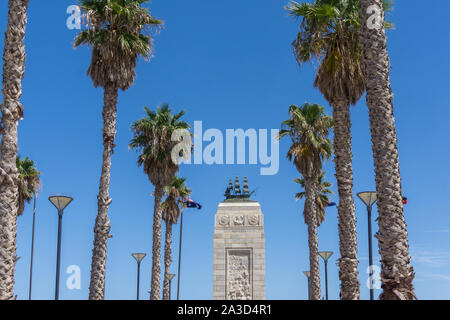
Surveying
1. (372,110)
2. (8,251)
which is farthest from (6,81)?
(372,110)

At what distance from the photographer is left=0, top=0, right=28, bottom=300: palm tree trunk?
12055 mm

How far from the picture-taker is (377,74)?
38.4 feet

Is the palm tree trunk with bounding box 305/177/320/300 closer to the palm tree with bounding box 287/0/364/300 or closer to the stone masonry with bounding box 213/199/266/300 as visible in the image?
the stone masonry with bounding box 213/199/266/300

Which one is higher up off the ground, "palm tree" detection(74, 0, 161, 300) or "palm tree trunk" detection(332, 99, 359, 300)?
"palm tree" detection(74, 0, 161, 300)

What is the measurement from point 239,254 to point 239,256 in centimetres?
11

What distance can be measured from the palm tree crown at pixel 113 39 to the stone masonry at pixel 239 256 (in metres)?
10.6

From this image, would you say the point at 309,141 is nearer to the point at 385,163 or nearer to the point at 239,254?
the point at 239,254

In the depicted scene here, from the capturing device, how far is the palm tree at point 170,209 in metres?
36.9

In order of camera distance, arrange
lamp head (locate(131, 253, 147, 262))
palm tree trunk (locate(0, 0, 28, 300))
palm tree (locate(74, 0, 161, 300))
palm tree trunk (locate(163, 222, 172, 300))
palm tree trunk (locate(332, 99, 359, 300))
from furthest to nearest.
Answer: palm tree trunk (locate(163, 222, 172, 300))
lamp head (locate(131, 253, 147, 262))
palm tree (locate(74, 0, 161, 300))
palm tree trunk (locate(332, 99, 359, 300))
palm tree trunk (locate(0, 0, 28, 300))

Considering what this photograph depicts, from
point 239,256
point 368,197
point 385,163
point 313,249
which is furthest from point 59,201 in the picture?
point 313,249

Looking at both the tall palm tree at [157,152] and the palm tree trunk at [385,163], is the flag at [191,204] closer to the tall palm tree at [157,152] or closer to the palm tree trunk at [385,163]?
the tall palm tree at [157,152]

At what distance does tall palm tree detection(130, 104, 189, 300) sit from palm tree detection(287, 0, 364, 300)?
12871 millimetres

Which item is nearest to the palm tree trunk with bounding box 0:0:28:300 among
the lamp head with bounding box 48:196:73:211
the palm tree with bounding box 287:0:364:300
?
the lamp head with bounding box 48:196:73:211
